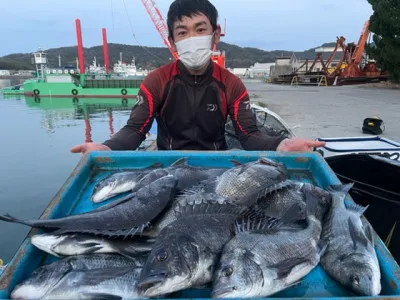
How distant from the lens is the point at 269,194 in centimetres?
186

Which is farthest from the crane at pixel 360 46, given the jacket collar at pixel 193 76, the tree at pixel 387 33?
the jacket collar at pixel 193 76

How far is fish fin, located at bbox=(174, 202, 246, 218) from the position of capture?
5.37 feet

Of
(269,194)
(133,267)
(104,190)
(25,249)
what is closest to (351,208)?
(269,194)

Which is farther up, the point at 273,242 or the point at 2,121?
the point at 273,242

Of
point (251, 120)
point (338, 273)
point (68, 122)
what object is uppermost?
point (251, 120)

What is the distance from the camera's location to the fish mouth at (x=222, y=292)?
3.73 ft

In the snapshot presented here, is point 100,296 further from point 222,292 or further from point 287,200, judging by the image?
→ point 287,200

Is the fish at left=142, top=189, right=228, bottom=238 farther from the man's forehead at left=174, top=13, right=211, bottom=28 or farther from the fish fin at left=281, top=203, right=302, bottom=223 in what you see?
the man's forehead at left=174, top=13, right=211, bottom=28

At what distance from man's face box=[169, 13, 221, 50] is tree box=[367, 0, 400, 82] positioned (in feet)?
90.8

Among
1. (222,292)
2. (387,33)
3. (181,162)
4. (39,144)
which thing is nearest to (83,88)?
(39,144)

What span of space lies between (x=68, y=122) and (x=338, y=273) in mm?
26504

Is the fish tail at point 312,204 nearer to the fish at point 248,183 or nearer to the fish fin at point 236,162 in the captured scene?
the fish at point 248,183

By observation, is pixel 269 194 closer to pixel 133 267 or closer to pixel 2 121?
pixel 133 267

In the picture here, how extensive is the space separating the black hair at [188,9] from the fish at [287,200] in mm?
2015
